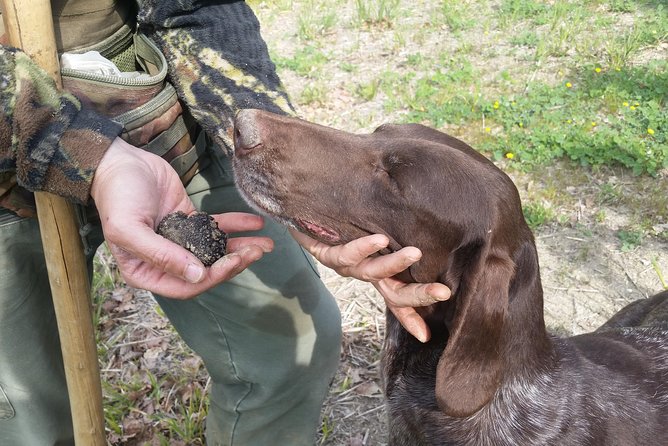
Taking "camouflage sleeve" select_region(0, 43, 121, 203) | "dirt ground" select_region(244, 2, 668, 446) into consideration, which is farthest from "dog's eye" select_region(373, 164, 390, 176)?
"dirt ground" select_region(244, 2, 668, 446)

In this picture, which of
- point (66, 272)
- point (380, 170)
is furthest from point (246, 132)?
point (66, 272)

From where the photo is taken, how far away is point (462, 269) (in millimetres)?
2529

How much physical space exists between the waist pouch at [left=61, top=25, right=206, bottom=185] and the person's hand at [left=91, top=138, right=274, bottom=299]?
17 centimetres

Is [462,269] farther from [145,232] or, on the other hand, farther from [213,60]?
[213,60]

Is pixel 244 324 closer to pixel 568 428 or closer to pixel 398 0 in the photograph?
pixel 568 428

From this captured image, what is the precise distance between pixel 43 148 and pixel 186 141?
701 millimetres

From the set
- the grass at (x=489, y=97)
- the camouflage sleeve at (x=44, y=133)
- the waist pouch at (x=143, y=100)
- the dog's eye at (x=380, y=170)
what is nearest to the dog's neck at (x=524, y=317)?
the dog's eye at (x=380, y=170)

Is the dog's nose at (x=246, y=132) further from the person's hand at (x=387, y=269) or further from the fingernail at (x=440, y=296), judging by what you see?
the fingernail at (x=440, y=296)

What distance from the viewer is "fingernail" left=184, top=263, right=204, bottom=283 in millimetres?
2211

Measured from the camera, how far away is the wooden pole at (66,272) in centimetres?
230

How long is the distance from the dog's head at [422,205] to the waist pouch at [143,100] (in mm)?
321

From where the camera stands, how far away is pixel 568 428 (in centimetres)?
265

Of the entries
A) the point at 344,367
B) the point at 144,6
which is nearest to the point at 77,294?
the point at 144,6

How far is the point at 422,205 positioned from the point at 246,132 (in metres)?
0.73
